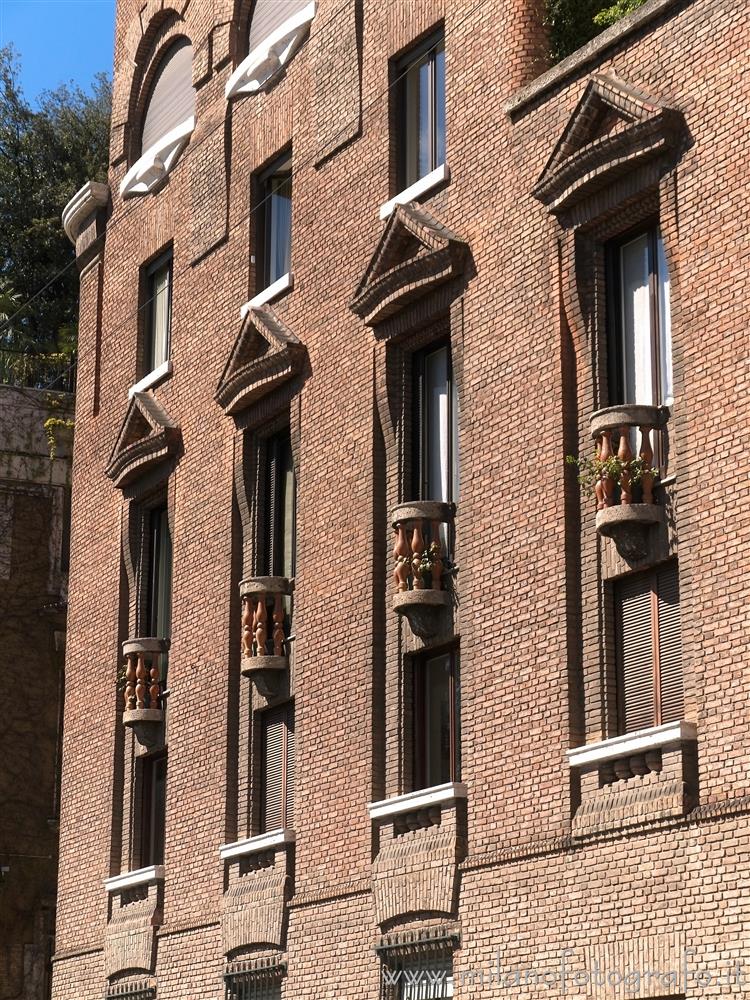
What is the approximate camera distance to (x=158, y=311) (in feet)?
99.7

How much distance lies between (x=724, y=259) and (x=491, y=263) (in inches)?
158

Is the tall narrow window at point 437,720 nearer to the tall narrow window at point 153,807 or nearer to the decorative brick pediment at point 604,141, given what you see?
the decorative brick pediment at point 604,141

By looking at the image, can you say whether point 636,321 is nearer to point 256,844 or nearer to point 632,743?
point 632,743

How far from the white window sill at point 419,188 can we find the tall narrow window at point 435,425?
1.78 metres

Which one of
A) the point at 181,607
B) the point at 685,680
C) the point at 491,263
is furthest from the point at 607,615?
the point at 181,607

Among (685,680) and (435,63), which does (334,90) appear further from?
(685,680)

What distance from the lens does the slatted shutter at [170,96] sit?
30.1 metres

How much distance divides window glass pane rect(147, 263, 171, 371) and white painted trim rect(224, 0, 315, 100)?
3.63 metres

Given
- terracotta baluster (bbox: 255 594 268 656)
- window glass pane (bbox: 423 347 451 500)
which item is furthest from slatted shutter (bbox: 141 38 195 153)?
window glass pane (bbox: 423 347 451 500)

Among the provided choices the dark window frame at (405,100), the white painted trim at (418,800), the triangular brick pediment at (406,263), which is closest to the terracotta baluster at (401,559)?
the white painted trim at (418,800)

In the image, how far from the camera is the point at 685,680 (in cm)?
1697

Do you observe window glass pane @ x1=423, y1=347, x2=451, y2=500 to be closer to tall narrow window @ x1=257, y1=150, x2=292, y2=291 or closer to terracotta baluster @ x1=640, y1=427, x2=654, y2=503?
terracotta baluster @ x1=640, y1=427, x2=654, y2=503

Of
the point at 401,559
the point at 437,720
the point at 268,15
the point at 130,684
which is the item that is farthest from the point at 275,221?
the point at 437,720

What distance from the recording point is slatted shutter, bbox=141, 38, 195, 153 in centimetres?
3011
